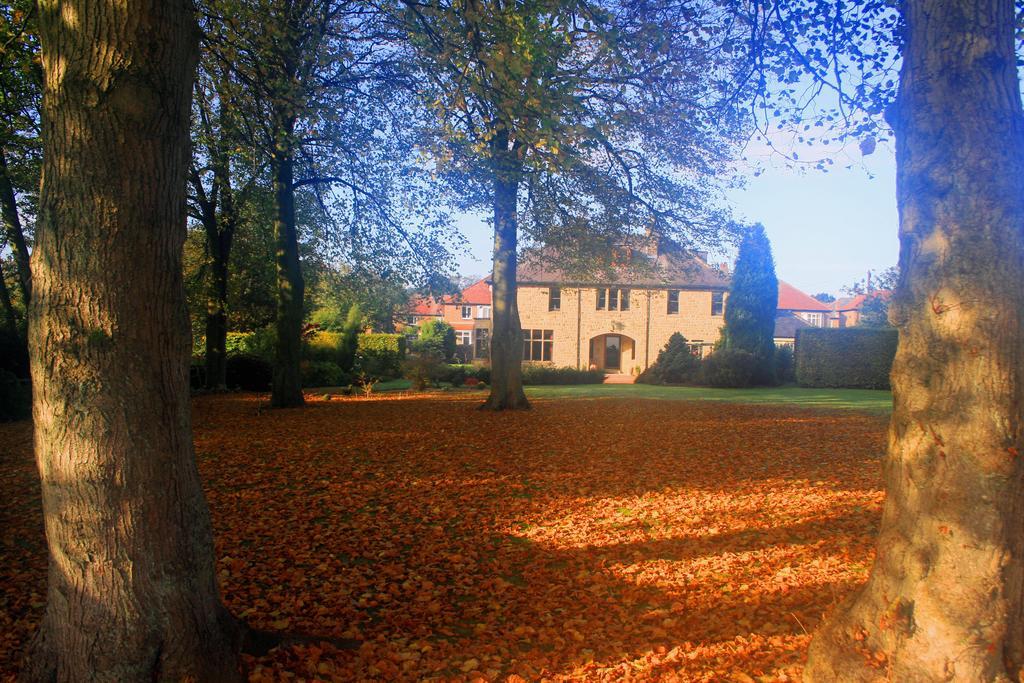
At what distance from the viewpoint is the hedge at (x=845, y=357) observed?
2612cm

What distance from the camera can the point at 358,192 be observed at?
1688cm

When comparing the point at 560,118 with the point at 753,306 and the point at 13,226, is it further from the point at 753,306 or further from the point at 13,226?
the point at 753,306

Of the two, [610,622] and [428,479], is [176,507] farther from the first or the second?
[428,479]

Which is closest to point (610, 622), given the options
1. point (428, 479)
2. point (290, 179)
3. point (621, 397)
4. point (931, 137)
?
point (931, 137)

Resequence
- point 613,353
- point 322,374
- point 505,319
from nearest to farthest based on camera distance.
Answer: point 505,319 < point 322,374 < point 613,353

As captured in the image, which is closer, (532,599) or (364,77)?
(532,599)

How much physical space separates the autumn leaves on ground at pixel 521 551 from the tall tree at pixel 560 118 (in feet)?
13.6

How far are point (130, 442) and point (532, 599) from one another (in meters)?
2.91

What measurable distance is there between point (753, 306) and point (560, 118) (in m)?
22.5

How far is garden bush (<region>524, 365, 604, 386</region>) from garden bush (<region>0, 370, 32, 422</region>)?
18839mm

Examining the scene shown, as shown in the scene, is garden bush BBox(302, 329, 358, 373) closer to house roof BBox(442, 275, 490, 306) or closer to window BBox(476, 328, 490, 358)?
window BBox(476, 328, 490, 358)

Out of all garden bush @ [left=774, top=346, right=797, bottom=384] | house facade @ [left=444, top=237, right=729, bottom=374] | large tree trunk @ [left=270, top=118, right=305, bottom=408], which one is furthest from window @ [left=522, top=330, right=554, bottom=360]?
large tree trunk @ [left=270, top=118, right=305, bottom=408]

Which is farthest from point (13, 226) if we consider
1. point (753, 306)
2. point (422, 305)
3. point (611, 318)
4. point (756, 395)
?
point (422, 305)

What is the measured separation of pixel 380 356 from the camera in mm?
31875
